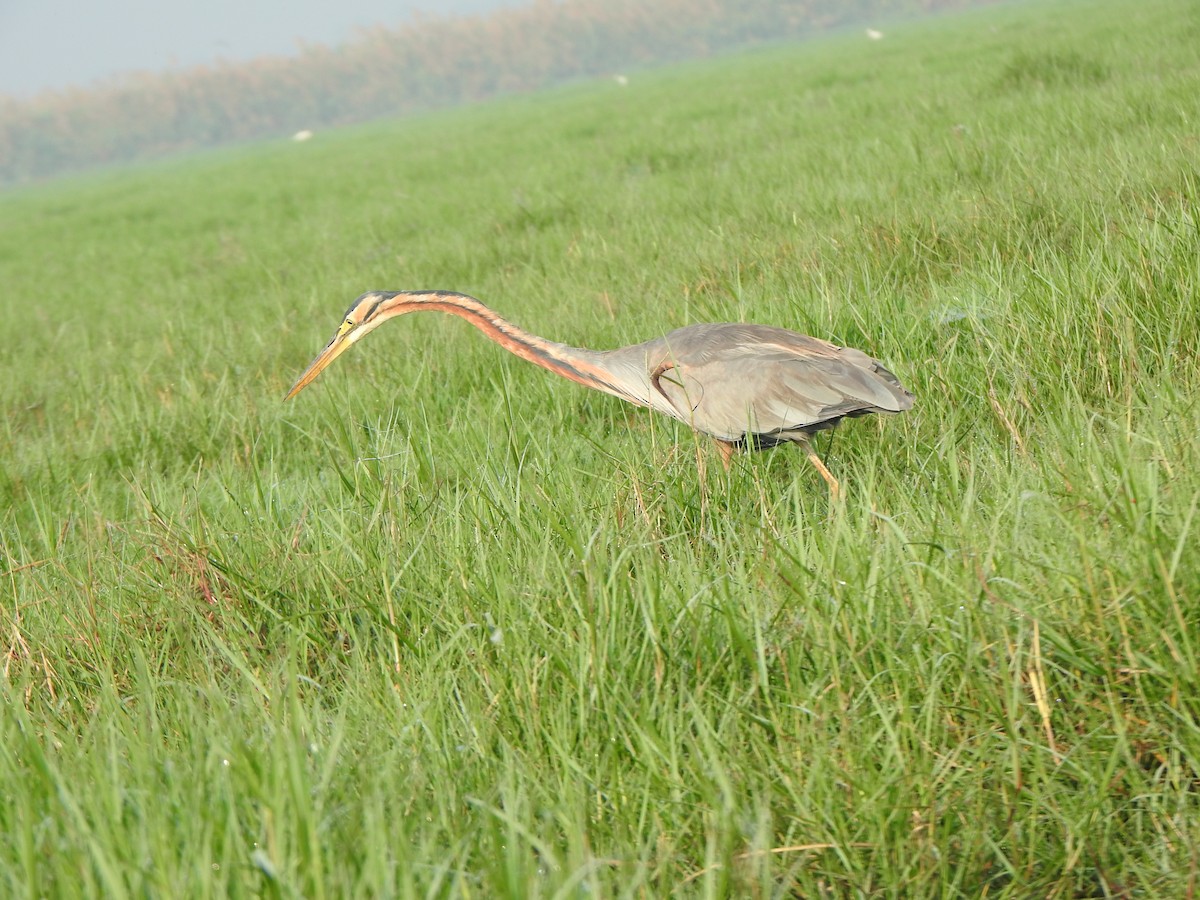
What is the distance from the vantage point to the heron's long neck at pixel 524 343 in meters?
3.57

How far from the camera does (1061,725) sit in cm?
189

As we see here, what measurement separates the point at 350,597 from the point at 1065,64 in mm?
9572

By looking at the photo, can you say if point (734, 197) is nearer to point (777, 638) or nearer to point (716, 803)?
point (777, 638)

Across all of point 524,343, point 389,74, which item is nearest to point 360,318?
point 524,343

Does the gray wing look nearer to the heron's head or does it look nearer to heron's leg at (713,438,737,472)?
heron's leg at (713,438,737,472)

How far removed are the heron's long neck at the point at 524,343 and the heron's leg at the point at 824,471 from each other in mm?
620

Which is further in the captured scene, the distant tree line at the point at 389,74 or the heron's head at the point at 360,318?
the distant tree line at the point at 389,74

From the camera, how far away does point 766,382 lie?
10.6ft

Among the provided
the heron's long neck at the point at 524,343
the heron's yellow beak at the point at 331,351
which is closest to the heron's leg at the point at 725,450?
the heron's long neck at the point at 524,343

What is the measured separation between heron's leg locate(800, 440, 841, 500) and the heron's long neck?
24.4 inches

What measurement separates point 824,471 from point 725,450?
0.40 m

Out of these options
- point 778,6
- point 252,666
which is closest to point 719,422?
point 252,666

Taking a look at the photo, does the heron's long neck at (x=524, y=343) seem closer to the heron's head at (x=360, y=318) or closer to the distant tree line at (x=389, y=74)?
the heron's head at (x=360, y=318)

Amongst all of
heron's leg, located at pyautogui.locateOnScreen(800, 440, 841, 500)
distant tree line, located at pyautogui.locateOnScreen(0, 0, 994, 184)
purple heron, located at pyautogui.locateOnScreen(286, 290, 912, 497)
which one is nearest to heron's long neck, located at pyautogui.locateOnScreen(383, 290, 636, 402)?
purple heron, located at pyautogui.locateOnScreen(286, 290, 912, 497)
